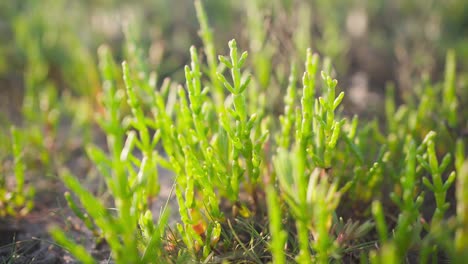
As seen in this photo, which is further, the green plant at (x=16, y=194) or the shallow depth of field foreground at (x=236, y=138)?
the green plant at (x=16, y=194)

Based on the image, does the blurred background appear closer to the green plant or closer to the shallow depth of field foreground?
the shallow depth of field foreground

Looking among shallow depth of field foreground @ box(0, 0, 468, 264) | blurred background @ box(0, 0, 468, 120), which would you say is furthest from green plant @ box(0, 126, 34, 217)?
blurred background @ box(0, 0, 468, 120)

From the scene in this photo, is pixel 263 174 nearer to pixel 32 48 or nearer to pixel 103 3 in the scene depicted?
pixel 32 48

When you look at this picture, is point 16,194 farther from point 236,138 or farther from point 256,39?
point 256,39

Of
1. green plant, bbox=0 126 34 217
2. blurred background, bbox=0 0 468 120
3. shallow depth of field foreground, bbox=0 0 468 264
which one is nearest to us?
shallow depth of field foreground, bbox=0 0 468 264

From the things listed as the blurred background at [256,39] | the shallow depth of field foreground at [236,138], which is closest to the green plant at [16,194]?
the shallow depth of field foreground at [236,138]

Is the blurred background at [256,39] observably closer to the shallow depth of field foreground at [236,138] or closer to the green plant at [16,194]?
the shallow depth of field foreground at [236,138]
